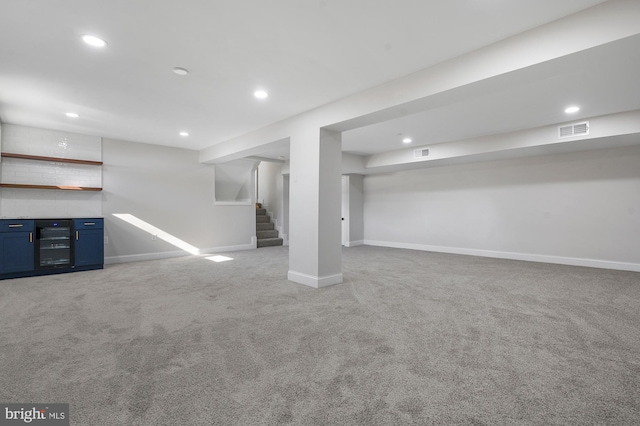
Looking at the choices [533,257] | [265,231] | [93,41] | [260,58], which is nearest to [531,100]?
[260,58]

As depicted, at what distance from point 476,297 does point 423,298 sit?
69 centimetres

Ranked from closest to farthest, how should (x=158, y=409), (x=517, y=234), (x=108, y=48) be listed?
1. (x=158, y=409)
2. (x=108, y=48)
3. (x=517, y=234)

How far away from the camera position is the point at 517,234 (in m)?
6.42

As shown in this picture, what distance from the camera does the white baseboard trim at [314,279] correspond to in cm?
408

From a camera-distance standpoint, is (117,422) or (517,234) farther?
(517,234)

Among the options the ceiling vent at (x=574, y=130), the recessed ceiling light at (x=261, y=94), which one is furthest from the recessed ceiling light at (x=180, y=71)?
the ceiling vent at (x=574, y=130)

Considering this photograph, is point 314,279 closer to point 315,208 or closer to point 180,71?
point 315,208

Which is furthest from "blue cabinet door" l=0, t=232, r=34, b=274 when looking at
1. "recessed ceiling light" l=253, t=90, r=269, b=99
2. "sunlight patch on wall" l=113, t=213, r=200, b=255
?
"recessed ceiling light" l=253, t=90, r=269, b=99

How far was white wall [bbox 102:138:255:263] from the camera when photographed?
239 inches

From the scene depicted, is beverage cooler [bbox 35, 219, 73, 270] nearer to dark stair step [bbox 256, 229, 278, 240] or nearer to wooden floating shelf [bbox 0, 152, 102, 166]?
wooden floating shelf [bbox 0, 152, 102, 166]

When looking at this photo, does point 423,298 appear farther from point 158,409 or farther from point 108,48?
point 108,48

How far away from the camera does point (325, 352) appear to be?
2244mm

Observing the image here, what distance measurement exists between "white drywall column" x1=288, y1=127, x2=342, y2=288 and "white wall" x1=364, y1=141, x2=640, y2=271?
4.39 m

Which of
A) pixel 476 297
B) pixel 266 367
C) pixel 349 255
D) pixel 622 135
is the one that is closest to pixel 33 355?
pixel 266 367
